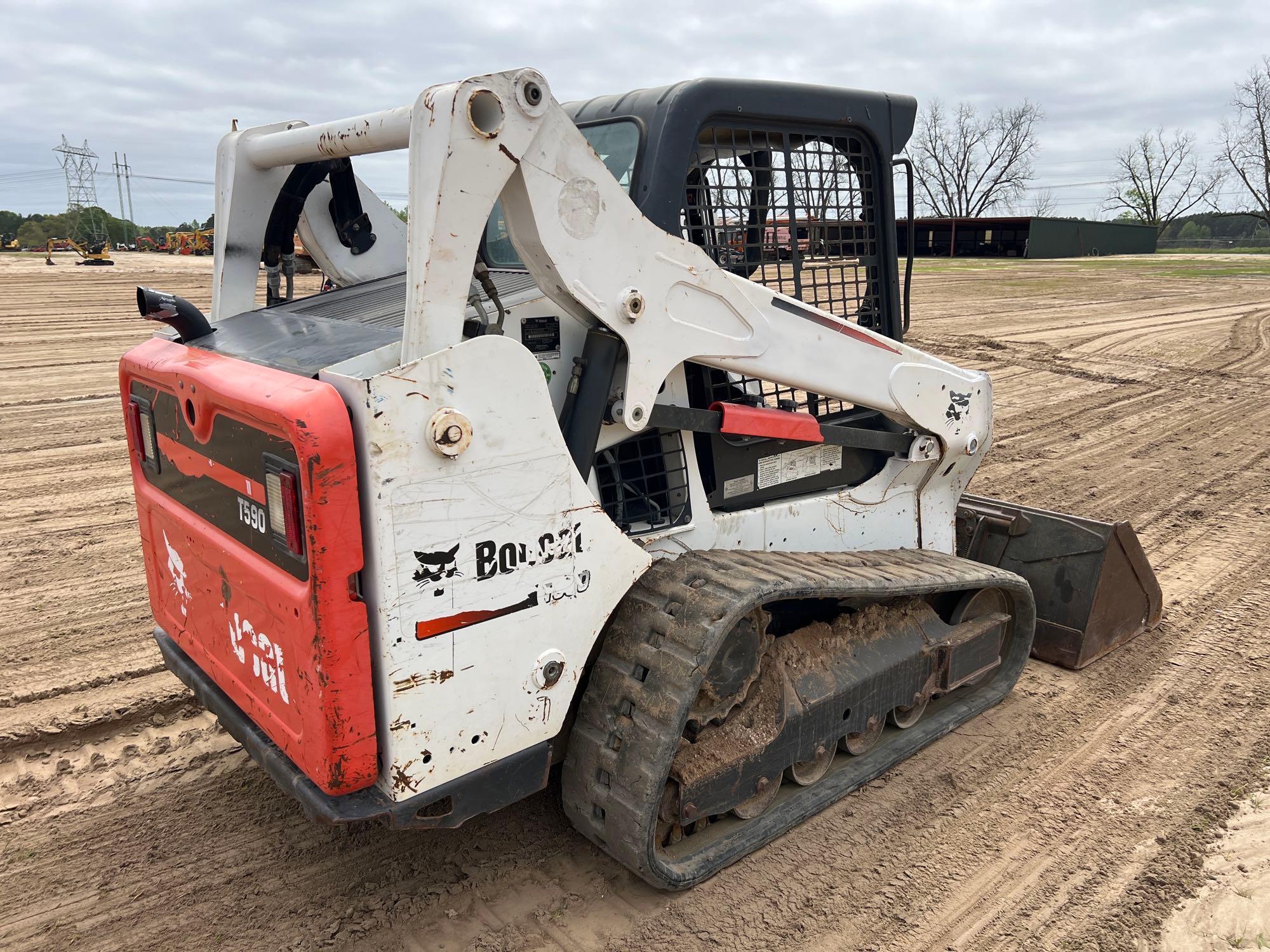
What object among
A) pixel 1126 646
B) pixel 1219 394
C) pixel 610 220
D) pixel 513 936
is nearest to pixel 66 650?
pixel 513 936

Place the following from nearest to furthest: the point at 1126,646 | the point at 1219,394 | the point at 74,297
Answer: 1. the point at 1126,646
2. the point at 1219,394
3. the point at 74,297

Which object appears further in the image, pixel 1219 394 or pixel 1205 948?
pixel 1219 394

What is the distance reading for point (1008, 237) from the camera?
3881 centimetres

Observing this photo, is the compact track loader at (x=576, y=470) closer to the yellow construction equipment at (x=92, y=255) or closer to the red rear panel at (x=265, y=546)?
the red rear panel at (x=265, y=546)

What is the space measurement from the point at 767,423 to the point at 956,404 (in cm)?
110

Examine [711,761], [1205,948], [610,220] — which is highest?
[610,220]

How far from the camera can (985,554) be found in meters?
5.04

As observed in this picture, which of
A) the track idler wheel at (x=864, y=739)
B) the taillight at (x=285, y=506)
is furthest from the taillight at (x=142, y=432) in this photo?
the track idler wheel at (x=864, y=739)

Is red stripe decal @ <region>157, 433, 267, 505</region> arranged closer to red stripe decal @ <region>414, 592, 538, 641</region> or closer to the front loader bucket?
red stripe decal @ <region>414, 592, 538, 641</region>

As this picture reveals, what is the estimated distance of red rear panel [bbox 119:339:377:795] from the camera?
227cm

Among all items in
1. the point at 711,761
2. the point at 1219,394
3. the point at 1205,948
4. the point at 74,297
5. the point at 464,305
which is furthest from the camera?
the point at 74,297

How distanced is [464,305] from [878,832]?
7.67 ft

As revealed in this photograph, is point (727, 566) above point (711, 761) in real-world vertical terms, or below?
above

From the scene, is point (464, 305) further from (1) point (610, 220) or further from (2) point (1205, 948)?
(2) point (1205, 948)
